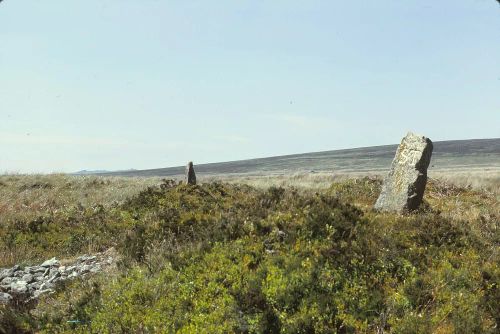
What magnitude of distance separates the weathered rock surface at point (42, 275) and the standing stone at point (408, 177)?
8.78 meters

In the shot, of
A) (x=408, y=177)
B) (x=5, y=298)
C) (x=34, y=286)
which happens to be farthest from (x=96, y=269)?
(x=408, y=177)

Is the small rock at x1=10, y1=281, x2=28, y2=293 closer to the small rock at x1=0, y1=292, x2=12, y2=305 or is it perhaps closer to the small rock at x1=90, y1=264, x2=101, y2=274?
the small rock at x1=0, y1=292, x2=12, y2=305

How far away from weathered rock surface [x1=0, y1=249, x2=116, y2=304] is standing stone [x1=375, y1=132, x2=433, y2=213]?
8.78 metres

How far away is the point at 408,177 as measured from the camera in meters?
14.3

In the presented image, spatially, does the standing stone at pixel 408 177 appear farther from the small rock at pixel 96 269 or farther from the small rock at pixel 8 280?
the small rock at pixel 8 280

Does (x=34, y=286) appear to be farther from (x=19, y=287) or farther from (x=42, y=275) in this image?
(x=42, y=275)

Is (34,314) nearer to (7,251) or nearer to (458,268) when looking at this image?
(7,251)

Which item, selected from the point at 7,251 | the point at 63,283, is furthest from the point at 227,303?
the point at 7,251

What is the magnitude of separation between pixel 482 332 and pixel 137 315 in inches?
196

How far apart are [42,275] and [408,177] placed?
433 inches

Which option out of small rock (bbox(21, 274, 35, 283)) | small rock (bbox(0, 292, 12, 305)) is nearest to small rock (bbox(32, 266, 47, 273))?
small rock (bbox(21, 274, 35, 283))

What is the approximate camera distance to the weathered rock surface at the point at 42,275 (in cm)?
882

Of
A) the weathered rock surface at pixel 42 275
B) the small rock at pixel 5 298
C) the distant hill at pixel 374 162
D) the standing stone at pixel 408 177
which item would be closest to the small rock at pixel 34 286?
the weathered rock surface at pixel 42 275

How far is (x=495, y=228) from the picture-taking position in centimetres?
1077
